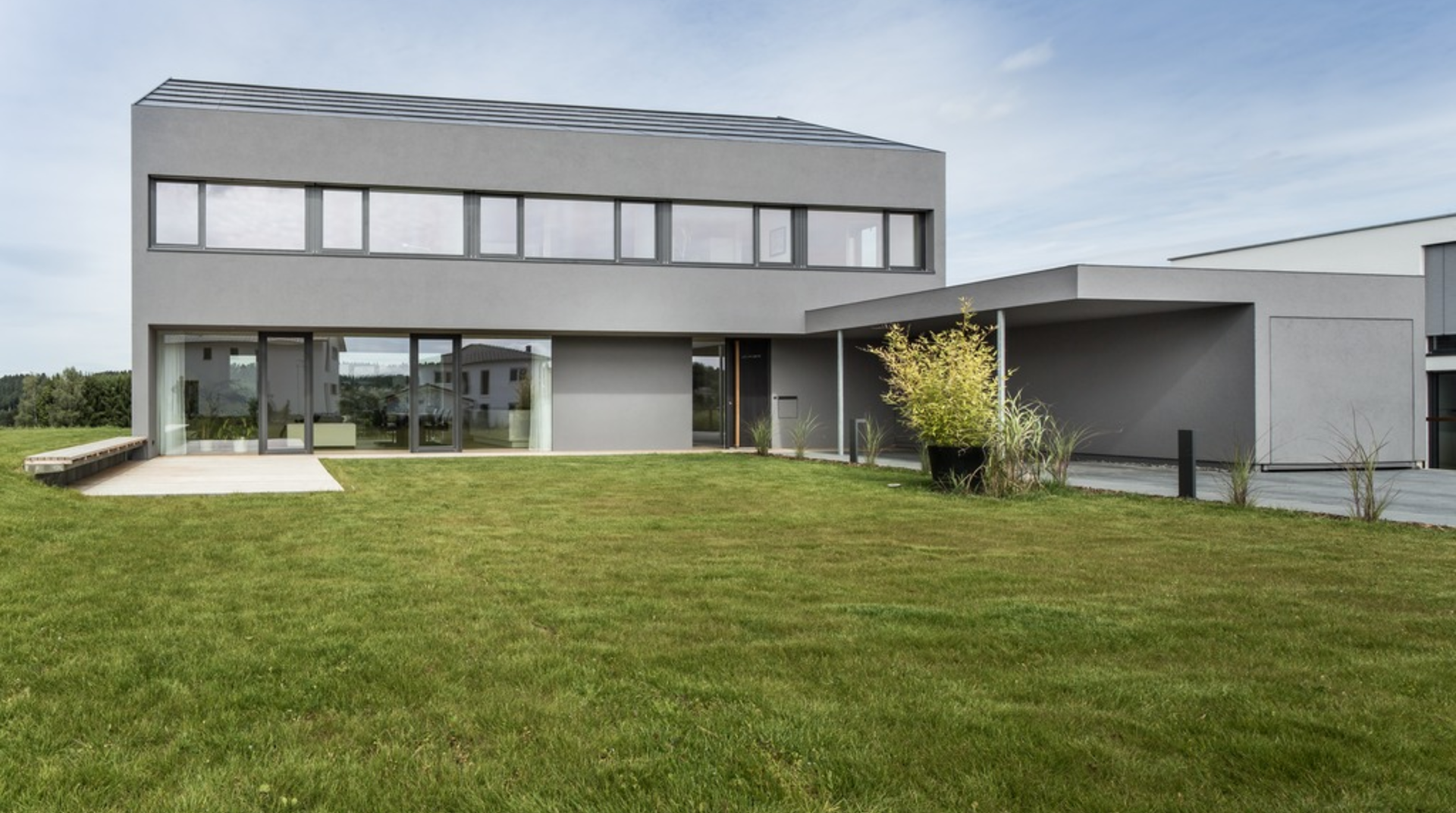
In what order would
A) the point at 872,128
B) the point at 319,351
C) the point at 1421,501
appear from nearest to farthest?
the point at 1421,501, the point at 319,351, the point at 872,128

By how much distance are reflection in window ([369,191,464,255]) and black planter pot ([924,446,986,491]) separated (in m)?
11.3

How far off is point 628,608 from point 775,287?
51.6ft

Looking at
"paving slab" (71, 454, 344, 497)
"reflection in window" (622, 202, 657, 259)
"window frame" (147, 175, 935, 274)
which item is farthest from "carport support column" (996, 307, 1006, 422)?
"paving slab" (71, 454, 344, 497)

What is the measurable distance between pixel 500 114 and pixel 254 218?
17.2 ft

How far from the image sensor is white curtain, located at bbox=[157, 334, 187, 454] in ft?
59.7

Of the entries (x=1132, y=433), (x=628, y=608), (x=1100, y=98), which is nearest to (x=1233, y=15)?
(x=1100, y=98)

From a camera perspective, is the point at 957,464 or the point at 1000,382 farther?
the point at 1000,382

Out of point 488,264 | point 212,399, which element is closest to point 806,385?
point 488,264

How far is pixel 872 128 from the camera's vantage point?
73.4 ft

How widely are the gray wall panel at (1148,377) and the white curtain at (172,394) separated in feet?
52.3

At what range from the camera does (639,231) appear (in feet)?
65.8

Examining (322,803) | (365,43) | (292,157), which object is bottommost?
(322,803)

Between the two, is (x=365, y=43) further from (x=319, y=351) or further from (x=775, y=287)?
(x=775, y=287)

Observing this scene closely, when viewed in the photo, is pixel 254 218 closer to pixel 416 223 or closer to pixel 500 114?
pixel 416 223
